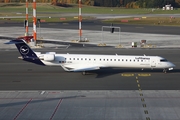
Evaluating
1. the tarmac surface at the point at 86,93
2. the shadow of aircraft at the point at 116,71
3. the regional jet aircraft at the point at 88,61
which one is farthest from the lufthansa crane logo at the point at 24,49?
the shadow of aircraft at the point at 116,71

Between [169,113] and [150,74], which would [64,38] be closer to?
[150,74]

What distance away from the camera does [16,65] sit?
50688 mm

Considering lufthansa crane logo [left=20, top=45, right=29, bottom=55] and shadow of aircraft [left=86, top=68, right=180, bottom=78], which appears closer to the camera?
lufthansa crane logo [left=20, top=45, right=29, bottom=55]

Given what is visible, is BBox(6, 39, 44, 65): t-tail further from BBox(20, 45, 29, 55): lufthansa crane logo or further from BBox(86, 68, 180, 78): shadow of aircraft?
BBox(86, 68, 180, 78): shadow of aircraft

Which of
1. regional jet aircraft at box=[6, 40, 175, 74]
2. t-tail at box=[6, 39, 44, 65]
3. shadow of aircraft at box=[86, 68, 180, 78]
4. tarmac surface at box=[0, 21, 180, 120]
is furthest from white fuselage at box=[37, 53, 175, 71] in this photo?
shadow of aircraft at box=[86, 68, 180, 78]

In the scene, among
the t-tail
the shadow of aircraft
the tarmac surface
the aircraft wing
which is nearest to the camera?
the tarmac surface

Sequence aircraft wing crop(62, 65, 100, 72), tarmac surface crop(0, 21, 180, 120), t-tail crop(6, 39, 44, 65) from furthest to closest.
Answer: t-tail crop(6, 39, 44, 65) → aircraft wing crop(62, 65, 100, 72) → tarmac surface crop(0, 21, 180, 120)

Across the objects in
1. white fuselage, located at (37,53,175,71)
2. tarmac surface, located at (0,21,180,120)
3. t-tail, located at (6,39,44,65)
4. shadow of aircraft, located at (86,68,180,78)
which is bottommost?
tarmac surface, located at (0,21,180,120)

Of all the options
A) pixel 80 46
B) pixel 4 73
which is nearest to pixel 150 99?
pixel 4 73

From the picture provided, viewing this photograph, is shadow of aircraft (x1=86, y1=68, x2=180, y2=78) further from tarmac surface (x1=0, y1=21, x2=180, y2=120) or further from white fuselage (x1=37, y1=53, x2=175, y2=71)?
white fuselage (x1=37, y1=53, x2=175, y2=71)

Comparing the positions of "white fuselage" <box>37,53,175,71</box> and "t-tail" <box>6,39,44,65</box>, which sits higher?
"t-tail" <box>6,39,44,65</box>

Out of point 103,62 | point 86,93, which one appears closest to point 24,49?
point 103,62

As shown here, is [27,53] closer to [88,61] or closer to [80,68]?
[80,68]

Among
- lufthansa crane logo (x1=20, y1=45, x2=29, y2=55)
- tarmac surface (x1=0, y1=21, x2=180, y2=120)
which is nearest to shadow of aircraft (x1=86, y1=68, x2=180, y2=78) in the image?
tarmac surface (x1=0, y1=21, x2=180, y2=120)
